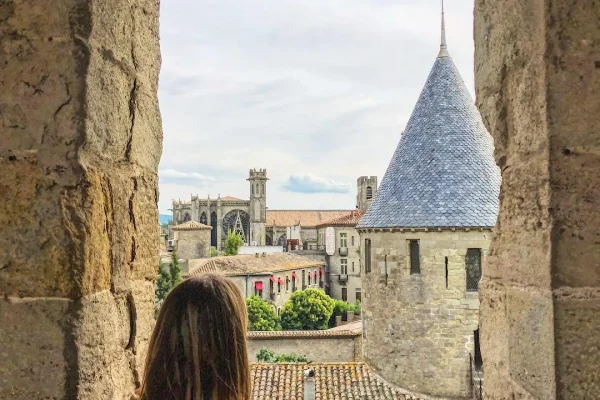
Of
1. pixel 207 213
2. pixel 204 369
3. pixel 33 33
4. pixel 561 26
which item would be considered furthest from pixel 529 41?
pixel 207 213

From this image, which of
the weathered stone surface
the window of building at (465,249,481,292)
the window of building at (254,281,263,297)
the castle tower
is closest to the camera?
the weathered stone surface

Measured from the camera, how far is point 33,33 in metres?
1.62

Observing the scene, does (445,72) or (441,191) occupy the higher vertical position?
(445,72)

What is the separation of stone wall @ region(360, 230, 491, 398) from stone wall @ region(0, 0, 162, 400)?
31.8ft

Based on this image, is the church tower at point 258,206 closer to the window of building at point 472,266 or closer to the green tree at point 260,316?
the green tree at point 260,316

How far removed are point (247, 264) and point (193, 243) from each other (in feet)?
45.3

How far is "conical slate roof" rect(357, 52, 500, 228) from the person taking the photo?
1088 cm

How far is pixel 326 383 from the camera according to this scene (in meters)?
11.3

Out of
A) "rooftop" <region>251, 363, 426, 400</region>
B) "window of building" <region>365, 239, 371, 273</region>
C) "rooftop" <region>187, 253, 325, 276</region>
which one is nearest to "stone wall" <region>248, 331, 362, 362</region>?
"rooftop" <region>251, 363, 426, 400</region>

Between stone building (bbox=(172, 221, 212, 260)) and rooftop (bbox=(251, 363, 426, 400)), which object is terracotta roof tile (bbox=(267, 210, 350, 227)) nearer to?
stone building (bbox=(172, 221, 212, 260))

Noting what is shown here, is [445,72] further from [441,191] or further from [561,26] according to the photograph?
[561,26]

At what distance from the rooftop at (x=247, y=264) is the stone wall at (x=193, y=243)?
8.85 meters

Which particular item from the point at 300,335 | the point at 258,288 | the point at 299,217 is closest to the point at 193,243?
the point at 258,288

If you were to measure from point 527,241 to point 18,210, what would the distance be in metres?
1.42
